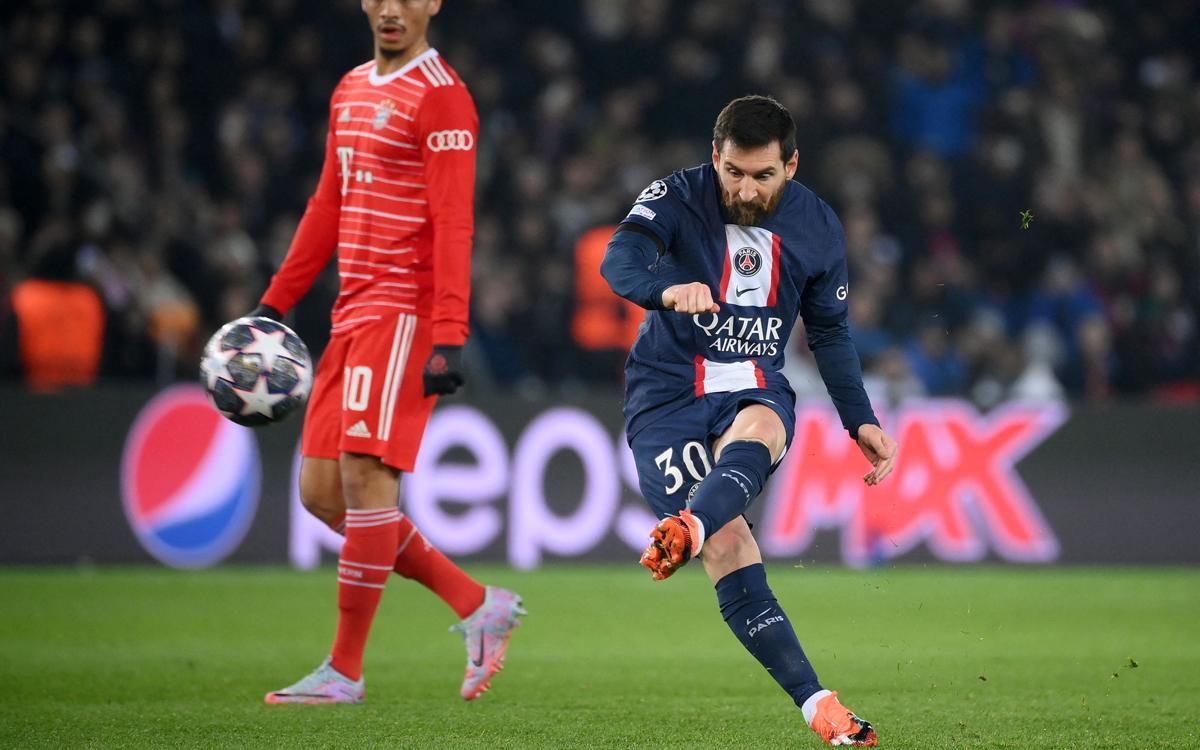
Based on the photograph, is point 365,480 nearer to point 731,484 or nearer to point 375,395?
point 375,395

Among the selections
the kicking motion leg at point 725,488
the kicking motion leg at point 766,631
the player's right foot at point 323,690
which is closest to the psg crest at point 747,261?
the kicking motion leg at point 725,488

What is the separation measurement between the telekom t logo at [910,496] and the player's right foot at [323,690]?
5.79 metres

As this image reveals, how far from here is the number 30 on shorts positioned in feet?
15.6

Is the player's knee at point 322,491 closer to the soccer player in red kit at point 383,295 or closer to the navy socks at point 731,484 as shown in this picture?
the soccer player in red kit at point 383,295

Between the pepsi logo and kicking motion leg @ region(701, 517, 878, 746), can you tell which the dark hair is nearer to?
kicking motion leg @ region(701, 517, 878, 746)

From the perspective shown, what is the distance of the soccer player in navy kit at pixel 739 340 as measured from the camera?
4.62 meters

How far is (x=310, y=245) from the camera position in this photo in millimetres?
5781

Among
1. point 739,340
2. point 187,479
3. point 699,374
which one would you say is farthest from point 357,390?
point 187,479

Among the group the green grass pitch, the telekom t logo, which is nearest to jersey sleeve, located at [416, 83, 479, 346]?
the green grass pitch

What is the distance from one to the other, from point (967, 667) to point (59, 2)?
389 inches

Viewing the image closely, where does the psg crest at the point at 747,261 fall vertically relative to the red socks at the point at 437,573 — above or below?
above

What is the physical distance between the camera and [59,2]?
43.3ft

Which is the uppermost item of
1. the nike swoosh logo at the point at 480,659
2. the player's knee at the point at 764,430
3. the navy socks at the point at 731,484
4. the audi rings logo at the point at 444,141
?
the audi rings logo at the point at 444,141

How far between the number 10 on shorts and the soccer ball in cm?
15
